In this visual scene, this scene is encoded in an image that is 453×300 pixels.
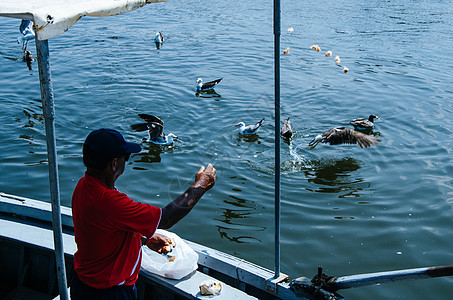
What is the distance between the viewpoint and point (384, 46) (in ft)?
57.8

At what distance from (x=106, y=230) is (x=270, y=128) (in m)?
8.44

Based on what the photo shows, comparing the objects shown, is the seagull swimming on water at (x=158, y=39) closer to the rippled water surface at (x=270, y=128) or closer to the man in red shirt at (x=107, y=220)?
the rippled water surface at (x=270, y=128)

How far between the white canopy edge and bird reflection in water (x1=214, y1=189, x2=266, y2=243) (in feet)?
15.1

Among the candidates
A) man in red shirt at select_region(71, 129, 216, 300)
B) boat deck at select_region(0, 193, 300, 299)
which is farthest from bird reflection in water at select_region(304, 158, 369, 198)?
man in red shirt at select_region(71, 129, 216, 300)

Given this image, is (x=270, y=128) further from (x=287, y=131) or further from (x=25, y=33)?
(x=25, y=33)

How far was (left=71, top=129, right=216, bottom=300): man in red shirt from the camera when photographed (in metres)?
2.79

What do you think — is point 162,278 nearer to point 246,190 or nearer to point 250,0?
point 246,190

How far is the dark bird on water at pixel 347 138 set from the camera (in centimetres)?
935

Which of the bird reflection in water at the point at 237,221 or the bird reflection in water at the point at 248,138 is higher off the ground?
the bird reflection in water at the point at 248,138

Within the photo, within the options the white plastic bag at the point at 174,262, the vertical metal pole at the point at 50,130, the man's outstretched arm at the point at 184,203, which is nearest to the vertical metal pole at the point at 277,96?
the man's outstretched arm at the point at 184,203

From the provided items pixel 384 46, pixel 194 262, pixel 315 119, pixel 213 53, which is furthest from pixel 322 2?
pixel 194 262

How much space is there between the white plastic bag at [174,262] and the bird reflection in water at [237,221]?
2.63 meters

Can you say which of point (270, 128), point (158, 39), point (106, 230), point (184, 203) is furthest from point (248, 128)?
point (158, 39)

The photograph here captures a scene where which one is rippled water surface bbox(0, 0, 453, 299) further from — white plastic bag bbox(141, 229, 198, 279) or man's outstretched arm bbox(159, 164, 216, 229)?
man's outstretched arm bbox(159, 164, 216, 229)
